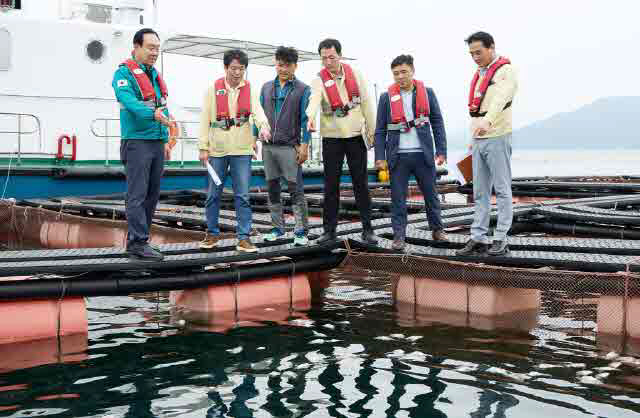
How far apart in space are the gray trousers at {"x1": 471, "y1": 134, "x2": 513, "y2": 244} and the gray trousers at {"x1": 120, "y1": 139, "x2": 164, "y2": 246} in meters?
3.04

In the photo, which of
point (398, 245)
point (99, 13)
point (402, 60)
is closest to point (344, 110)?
point (402, 60)

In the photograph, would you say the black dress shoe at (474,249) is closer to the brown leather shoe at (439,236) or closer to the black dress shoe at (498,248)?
the black dress shoe at (498,248)

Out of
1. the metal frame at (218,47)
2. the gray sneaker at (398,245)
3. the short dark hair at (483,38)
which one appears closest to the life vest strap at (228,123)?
the gray sneaker at (398,245)

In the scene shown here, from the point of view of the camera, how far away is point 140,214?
288 inches

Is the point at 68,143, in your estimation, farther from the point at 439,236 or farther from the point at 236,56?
the point at 439,236

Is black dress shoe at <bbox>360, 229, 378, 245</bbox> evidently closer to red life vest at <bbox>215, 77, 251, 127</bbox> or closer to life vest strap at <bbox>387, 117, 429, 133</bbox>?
life vest strap at <bbox>387, 117, 429, 133</bbox>

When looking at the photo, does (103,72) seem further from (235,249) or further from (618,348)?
(618,348)

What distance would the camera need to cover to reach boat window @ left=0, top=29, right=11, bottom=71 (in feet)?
51.4

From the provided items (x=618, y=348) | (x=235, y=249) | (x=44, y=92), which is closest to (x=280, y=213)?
(x=235, y=249)

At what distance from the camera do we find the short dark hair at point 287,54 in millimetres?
8070

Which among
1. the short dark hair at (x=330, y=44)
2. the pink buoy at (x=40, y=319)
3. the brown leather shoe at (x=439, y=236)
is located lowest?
the pink buoy at (x=40, y=319)

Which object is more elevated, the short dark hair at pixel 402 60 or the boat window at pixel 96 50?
Result: the boat window at pixel 96 50

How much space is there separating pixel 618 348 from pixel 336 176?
10.8 ft

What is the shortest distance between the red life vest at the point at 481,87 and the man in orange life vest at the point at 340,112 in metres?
1.15
